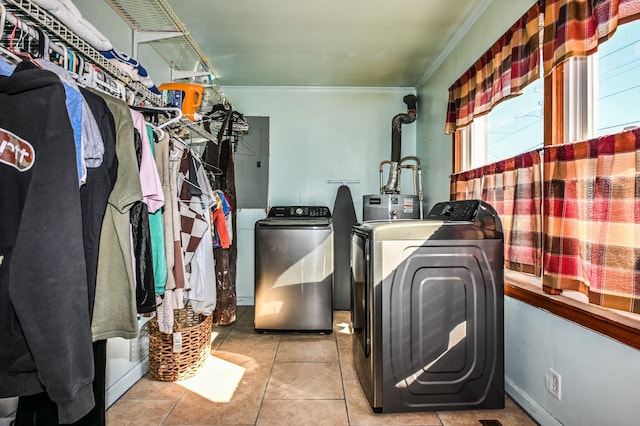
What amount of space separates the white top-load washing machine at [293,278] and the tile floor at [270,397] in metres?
0.28

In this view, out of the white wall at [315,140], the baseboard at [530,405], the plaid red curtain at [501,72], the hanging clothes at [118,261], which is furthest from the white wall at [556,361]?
the hanging clothes at [118,261]

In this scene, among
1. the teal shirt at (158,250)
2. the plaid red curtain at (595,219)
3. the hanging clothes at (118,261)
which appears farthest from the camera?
the teal shirt at (158,250)

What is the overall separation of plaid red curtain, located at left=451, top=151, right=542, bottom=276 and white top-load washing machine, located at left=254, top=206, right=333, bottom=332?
1427 millimetres

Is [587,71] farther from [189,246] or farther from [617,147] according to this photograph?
[189,246]

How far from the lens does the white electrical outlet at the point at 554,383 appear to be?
1.56 meters

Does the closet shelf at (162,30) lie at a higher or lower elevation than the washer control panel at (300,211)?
higher

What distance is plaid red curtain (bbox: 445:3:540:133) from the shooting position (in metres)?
1.76

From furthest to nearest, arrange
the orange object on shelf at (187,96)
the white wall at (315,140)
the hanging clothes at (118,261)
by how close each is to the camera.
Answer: the white wall at (315,140) < the orange object on shelf at (187,96) < the hanging clothes at (118,261)

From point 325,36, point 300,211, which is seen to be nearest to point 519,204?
point 325,36

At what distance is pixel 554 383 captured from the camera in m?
1.60

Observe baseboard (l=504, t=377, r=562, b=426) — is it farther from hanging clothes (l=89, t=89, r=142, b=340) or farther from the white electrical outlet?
hanging clothes (l=89, t=89, r=142, b=340)

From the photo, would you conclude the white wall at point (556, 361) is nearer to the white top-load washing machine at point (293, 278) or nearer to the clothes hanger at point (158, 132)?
the white top-load washing machine at point (293, 278)

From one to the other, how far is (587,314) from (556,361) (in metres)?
0.36

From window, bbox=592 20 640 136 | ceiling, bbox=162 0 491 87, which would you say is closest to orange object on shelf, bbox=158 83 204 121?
ceiling, bbox=162 0 491 87
